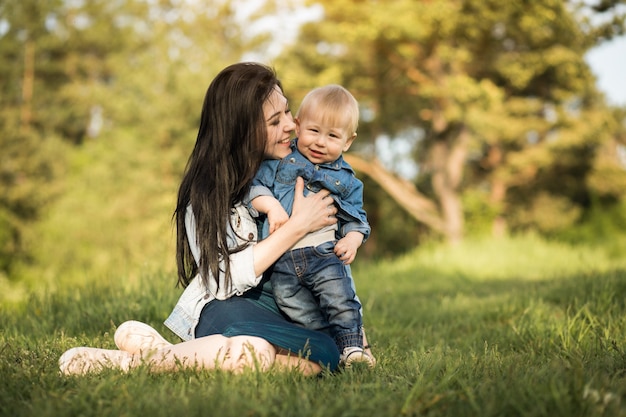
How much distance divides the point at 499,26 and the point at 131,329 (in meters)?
15.3

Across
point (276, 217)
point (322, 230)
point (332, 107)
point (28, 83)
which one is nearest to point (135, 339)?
point (276, 217)

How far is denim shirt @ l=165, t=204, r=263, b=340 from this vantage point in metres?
2.87

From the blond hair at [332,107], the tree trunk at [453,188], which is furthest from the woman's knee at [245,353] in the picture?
the tree trunk at [453,188]

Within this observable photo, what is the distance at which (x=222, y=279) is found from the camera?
2938 millimetres

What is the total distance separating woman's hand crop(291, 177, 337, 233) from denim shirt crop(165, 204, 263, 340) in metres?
0.24

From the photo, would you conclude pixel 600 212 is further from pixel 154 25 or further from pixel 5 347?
pixel 5 347

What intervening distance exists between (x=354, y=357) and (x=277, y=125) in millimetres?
1157

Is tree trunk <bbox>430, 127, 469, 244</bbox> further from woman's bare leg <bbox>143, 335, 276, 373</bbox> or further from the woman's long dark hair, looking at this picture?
woman's bare leg <bbox>143, 335, 276, 373</bbox>

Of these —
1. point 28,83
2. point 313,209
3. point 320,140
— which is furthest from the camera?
point 28,83

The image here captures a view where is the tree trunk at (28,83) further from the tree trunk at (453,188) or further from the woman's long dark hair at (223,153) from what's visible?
the woman's long dark hair at (223,153)

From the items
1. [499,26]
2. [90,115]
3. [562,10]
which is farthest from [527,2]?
[90,115]

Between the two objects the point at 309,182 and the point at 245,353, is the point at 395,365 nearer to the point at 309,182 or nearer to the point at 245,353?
the point at 245,353

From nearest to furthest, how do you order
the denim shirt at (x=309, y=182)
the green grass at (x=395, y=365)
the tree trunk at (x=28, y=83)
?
the green grass at (x=395, y=365), the denim shirt at (x=309, y=182), the tree trunk at (x=28, y=83)

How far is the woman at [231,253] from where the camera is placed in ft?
8.84
